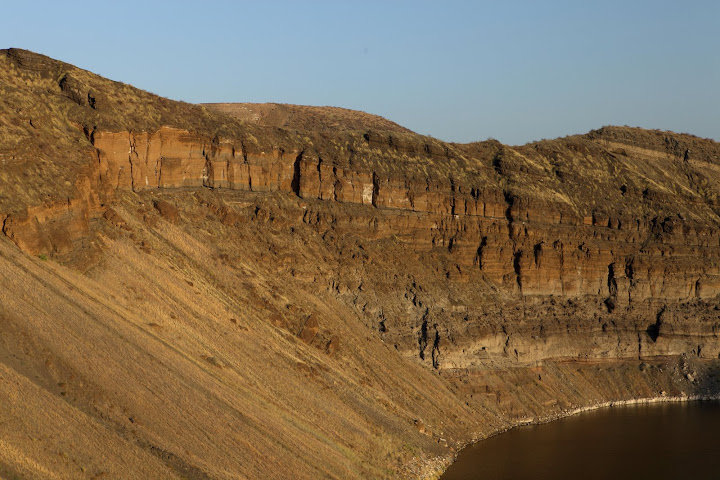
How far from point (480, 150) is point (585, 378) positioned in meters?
17.3

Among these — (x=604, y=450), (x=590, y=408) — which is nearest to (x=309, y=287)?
(x=604, y=450)

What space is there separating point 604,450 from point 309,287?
16757mm

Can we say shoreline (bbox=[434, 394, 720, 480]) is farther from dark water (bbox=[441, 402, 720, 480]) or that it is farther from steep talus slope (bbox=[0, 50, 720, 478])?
steep talus slope (bbox=[0, 50, 720, 478])

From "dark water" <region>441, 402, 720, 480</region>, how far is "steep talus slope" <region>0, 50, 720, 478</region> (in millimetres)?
1719

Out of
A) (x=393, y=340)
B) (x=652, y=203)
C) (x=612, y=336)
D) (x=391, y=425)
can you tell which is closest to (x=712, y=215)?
(x=652, y=203)

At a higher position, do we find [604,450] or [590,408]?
[590,408]

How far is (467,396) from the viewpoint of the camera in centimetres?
5275

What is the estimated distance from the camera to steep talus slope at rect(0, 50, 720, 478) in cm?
3381

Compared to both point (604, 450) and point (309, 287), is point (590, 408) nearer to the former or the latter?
point (604, 450)

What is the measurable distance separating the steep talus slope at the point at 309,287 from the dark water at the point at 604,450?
172 centimetres

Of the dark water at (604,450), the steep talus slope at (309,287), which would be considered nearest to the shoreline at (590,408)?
the dark water at (604,450)

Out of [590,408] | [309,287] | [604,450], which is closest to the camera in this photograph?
[604,450]

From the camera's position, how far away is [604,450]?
1943 inches

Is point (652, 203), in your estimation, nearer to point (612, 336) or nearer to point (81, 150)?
point (612, 336)
